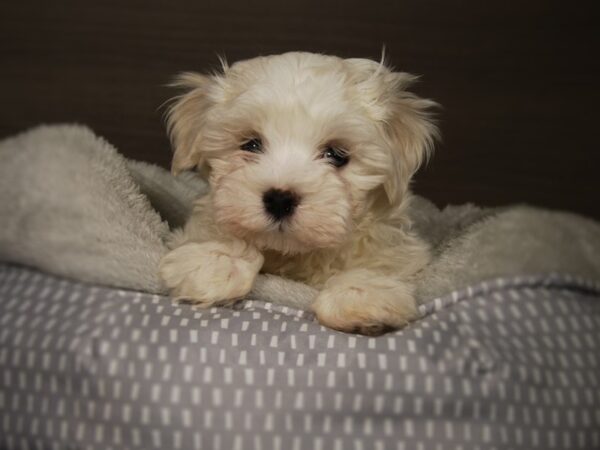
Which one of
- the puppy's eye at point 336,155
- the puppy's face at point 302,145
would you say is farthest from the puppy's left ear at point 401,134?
the puppy's eye at point 336,155

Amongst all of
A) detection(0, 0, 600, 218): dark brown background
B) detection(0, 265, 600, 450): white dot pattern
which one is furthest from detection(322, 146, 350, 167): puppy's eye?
detection(0, 0, 600, 218): dark brown background

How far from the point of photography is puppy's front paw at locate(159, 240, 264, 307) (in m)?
1.26

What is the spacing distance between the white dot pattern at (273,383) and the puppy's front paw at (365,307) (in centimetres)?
3

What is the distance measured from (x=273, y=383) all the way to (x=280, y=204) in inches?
13.4

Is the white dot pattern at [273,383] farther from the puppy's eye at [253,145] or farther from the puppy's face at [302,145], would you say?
the puppy's eye at [253,145]

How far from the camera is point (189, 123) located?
1.58m

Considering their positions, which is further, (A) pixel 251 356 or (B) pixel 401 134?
(B) pixel 401 134

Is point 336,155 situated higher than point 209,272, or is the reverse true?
point 336,155

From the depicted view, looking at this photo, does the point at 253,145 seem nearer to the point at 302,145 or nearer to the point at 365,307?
the point at 302,145

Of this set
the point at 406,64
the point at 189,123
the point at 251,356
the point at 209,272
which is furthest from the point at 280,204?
the point at 406,64

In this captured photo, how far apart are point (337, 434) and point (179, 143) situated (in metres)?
0.79

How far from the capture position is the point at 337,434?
3.70ft

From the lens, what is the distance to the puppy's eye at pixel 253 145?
144cm

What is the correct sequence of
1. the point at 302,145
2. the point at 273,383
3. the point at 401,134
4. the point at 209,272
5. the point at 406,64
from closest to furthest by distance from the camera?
the point at 273,383 < the point at 209,272 < the point at 302,145 < the point at 401,134 < the point at 406,64
